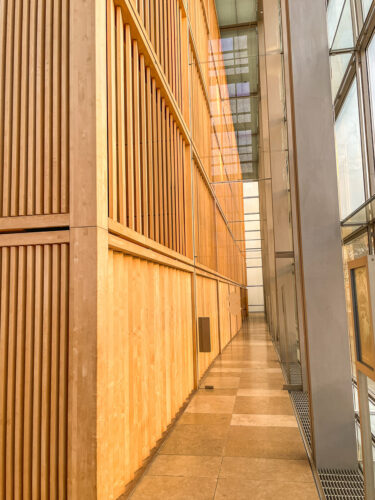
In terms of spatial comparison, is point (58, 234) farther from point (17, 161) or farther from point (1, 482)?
point (1, 482)

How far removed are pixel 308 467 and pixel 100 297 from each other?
2.70 metres

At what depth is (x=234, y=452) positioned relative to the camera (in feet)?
15.5

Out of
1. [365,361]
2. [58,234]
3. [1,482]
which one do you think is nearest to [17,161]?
[58,234]

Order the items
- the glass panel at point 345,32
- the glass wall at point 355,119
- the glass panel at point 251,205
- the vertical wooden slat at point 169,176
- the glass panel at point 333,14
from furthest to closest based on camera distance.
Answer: the glass panel at point 251,205
the vertical wooden slat at point 169,176
the glass panel at point 333,14
the glass panel at point 345,32
the glass wall at point 355,119

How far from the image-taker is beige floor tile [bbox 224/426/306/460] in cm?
462

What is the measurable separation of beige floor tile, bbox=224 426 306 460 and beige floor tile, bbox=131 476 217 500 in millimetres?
762

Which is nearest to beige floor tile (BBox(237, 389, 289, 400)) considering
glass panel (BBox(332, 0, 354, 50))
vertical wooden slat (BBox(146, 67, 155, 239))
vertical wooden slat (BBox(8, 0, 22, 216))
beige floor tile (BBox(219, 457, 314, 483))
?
beige floor tile (BBox(219, 457, 314, 483))

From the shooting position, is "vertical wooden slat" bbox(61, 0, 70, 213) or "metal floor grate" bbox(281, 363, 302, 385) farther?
"metal floor grate" bbox(281, 363, 302, 385)

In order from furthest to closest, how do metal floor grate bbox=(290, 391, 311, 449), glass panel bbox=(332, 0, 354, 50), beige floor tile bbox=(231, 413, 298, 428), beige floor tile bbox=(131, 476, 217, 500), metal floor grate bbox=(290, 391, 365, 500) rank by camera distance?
beige floor tile bbox=(231, 413, 298, 428) → metal floor grate bbox=(290, 391, 311, 449) → glass panel bbox=(332, 0, 354, 50) → beige floor tile bbox=(131, 476, 217, 500) → metal floor grate bbox=(290, 391, 365, 500)

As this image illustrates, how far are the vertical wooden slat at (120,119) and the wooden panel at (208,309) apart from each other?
15.5 feet

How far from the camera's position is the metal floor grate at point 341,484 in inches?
141

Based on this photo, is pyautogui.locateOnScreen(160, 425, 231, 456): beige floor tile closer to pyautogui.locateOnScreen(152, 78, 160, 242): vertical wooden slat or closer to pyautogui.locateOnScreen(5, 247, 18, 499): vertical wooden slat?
pyautogui.locateOnScreen(5, 247, 18, 499): vertical wooden slat

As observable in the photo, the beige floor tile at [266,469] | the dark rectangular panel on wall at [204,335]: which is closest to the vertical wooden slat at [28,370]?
the beige floor tile at [266,469]

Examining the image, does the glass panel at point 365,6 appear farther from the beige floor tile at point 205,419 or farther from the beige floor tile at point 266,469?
the beige floor tile at point 205,419
